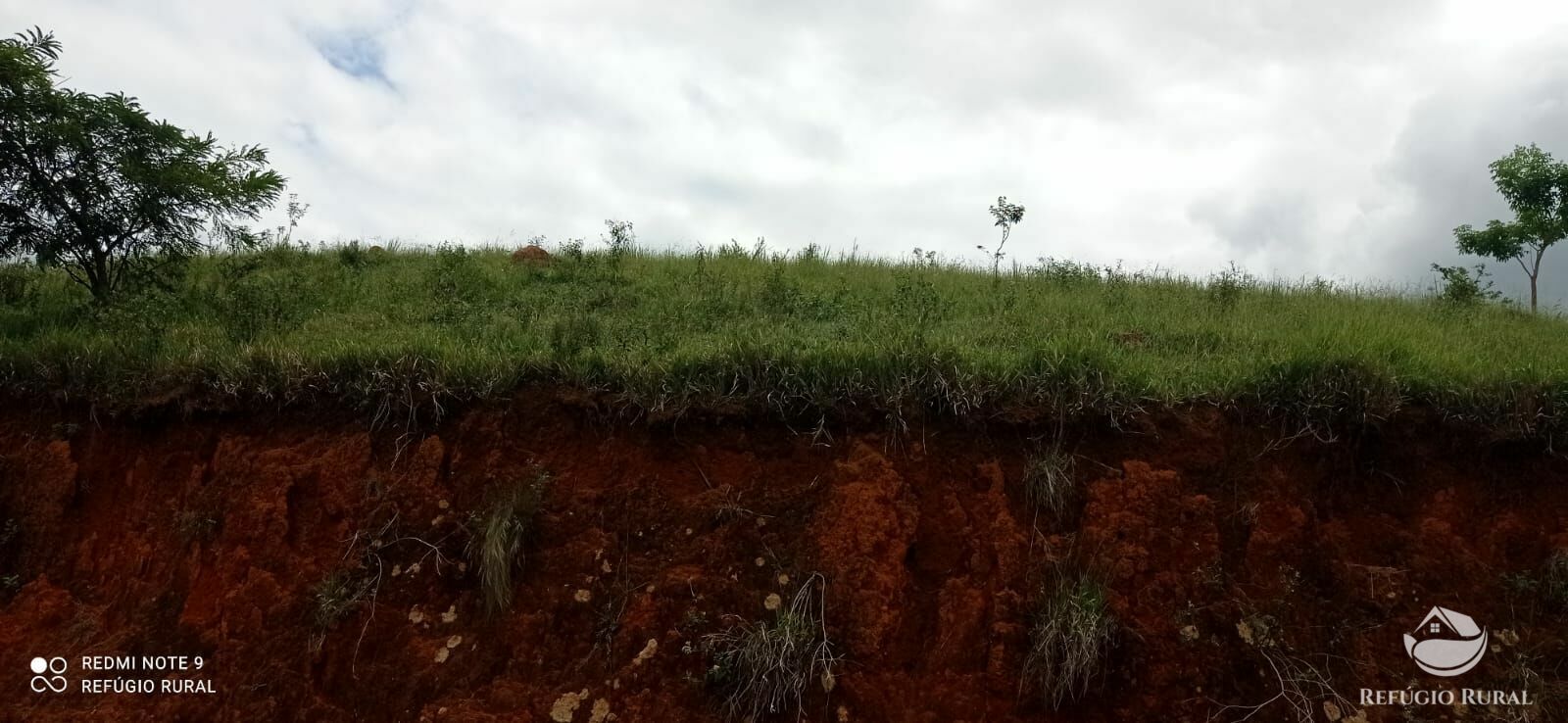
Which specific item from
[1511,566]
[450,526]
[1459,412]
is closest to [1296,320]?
[1459,412]

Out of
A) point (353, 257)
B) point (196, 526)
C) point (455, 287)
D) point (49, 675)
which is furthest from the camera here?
point (353, 257)

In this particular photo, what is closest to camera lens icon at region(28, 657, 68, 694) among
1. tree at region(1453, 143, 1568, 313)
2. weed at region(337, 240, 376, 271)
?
weed at region(337, 240, 376, 271)

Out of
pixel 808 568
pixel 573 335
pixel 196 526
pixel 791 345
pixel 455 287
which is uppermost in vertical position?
pixel 455 287

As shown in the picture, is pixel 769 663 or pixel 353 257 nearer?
pixel 769 663

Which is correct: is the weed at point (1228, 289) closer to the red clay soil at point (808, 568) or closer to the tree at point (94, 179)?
the red clay soil at point (808, 568)

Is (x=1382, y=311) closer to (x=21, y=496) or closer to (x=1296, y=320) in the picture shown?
(x=1296, y=320)

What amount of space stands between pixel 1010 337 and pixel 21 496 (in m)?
6.88

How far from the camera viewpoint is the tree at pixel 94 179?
7078 millimetres

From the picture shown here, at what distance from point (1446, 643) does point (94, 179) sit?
10599 millimetres

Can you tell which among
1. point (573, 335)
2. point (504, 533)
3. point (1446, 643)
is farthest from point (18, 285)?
point (1446, 643)

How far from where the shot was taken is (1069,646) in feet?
13.4

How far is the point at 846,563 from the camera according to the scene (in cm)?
450

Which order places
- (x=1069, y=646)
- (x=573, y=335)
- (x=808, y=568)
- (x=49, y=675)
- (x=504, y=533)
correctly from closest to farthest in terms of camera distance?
(x=1069, y=646)
(x=808, y=568)
(x=504, y=533)
(x=49, y=675)
(x=573, y=335)

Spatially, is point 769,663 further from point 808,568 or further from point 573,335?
point 573,335
